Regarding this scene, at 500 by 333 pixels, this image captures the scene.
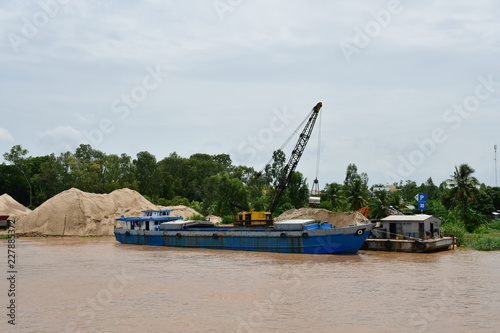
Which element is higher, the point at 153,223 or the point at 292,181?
the point at 292,181

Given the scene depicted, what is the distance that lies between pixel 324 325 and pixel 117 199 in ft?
199

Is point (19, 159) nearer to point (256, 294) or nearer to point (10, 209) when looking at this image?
point (10, 209)

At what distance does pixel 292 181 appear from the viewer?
80.5 meters

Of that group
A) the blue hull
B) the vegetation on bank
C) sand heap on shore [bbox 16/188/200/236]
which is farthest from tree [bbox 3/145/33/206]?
the blue hull

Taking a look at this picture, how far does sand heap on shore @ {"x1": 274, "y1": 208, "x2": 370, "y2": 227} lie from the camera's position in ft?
184

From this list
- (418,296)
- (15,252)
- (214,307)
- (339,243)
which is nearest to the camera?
(214,307)

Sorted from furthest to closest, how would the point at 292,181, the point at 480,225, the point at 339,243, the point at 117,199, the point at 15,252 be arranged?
the point at 292,181 → the point at 117,199 → the point at 480,225 → the point at 15,252 → the point at 339,243

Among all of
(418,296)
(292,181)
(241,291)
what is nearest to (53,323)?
(241,291)

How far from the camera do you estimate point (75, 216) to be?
2751 inches

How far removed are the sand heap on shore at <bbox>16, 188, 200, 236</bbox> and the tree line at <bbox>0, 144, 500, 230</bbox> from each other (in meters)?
16.4

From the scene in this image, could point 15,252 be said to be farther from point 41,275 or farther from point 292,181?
point 292,181

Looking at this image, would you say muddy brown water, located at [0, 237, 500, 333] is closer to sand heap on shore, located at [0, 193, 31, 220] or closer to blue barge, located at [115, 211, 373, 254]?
blue barge, located at [115, 211, 373, 254]

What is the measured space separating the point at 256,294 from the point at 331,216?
1366 inches

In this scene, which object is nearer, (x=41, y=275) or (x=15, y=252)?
(x=41, y=275)
